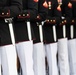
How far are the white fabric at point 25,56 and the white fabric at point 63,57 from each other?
1150 mm

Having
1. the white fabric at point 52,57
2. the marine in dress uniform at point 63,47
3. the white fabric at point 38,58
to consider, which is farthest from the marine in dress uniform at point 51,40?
the white fabric at point 38,58

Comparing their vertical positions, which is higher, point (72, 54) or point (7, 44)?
A: point (7, 44)

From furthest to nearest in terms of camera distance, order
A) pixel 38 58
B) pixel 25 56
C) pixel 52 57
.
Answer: pixel 52 57 < pixel 38 58 < pixel 25 56

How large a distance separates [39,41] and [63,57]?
83 centimetres

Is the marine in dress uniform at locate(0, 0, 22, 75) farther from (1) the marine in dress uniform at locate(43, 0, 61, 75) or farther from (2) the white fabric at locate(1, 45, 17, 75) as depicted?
(1) the marine in dress uniform at locate(43, 0, 61, 75)

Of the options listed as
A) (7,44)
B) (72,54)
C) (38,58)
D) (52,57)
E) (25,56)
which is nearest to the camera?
(7,44)

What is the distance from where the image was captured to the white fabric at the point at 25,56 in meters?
3.40

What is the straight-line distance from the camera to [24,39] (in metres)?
3.44

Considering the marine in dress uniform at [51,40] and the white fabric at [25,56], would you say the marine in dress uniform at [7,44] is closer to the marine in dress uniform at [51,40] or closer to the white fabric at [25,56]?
the white fabric at [25,56]

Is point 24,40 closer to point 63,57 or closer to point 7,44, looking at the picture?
point 7,44

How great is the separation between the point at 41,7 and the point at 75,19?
1230mm

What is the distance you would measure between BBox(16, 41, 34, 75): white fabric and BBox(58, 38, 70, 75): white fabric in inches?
45.3

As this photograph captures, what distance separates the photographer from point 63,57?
4449mm

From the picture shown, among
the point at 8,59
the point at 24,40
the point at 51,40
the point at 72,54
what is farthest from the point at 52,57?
the point at 8,59
